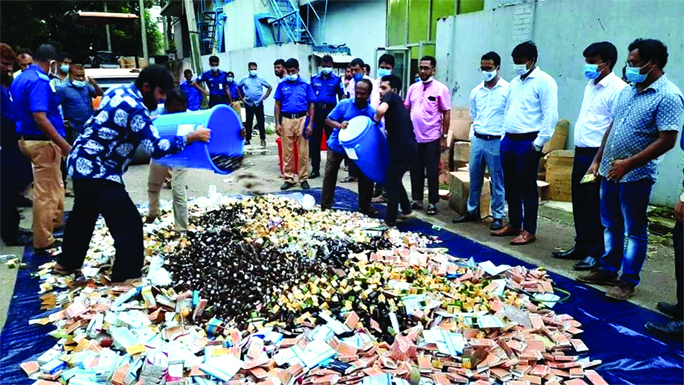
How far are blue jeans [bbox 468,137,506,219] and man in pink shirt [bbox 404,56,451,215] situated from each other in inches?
23.1

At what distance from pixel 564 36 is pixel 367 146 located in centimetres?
380

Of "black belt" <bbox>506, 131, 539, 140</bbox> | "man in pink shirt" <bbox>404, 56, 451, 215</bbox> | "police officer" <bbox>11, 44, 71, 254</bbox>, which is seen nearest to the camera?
"police officer" <bbox>11, 44, 71, 254</bbox>

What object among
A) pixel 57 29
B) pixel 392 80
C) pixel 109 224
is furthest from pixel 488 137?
pixel 57 29

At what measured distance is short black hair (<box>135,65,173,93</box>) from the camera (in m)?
3.56

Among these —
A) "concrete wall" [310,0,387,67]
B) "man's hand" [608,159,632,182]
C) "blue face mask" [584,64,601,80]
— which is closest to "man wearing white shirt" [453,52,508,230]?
"blue face mask" [584,64,601,80]

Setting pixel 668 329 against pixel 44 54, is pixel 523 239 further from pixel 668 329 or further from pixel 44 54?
pixel 44 54

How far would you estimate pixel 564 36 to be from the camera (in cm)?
708

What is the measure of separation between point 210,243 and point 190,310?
123cm

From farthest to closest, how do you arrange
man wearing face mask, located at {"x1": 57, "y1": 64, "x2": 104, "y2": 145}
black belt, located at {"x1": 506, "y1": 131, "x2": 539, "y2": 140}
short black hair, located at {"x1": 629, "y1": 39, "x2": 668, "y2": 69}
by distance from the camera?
man wearing face mask, located at {"x1": 57, "y1": 64, "x2": 104, "y2": 145} < black belt, located at {"x1": 506, "y1": 131, "x2": 539, "y2": 140} < short black hair, located at {"x1": 629, "y1": 39, "x2": 668, "y2": 69}

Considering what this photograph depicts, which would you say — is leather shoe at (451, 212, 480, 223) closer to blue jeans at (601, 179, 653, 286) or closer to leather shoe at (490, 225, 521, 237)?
leather shoe at (490, 225, 521, 237)

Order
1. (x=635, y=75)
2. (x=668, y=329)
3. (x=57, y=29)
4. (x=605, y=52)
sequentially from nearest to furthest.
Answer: (x=668, y=329), (x=635, y=75), (x=605, y=52), (x=57, y=29)

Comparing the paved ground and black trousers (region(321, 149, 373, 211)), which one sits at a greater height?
black trousers (region(321, 149, 373, 211))

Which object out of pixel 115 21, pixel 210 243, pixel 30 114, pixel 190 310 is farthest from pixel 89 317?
pixel 115 21

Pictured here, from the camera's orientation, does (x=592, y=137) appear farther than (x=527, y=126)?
No
